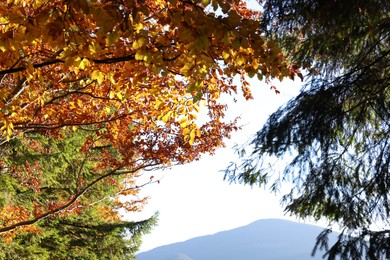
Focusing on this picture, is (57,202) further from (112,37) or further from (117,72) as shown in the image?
(112,37)

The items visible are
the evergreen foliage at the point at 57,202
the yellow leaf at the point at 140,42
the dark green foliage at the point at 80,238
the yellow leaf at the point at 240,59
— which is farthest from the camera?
the dark green foliage at the point at 80,238

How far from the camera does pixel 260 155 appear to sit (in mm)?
5766

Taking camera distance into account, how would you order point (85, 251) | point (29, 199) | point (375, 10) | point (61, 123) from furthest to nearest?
point (85, 251), point (29, 199), point (61, 123), point (375, 10)

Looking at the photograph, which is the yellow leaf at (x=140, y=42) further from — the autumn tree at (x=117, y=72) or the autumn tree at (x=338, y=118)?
the autumn tree at (x=338, y=118)

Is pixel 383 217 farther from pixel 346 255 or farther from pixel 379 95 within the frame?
pixel 379 95

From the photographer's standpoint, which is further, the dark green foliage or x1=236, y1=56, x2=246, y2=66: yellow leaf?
the dark green foliage

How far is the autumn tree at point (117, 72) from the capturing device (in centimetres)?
310

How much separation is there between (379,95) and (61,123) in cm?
554

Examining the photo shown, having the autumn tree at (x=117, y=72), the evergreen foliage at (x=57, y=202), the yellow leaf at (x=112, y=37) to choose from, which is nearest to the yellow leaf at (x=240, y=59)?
the autumn tree at (x=117, y=72)

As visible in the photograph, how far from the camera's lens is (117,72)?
6.47 metres

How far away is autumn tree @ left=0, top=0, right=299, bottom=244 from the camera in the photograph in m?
3.10

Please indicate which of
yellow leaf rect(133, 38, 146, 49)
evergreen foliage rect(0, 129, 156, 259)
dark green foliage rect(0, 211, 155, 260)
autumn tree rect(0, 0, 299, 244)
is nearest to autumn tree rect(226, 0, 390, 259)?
autumn tree rect(0, 0, 299, 244)

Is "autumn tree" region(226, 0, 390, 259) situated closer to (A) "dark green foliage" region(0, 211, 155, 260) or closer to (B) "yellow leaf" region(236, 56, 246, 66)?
(B) "yellow leaf" region(236, 56, 246, 66)

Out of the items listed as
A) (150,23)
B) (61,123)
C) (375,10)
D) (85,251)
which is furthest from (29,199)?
(375,10)
